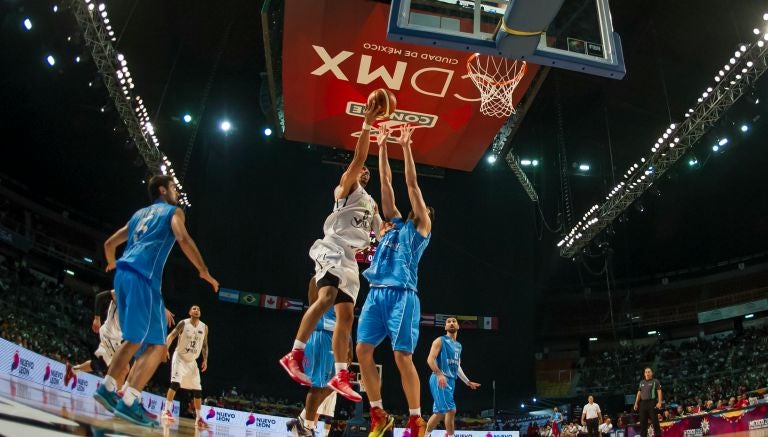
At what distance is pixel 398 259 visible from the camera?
5465 mm

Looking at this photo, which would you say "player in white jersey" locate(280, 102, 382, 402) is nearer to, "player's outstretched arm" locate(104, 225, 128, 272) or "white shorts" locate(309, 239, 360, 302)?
"white shorts" locate(309, 239, 360, 302)

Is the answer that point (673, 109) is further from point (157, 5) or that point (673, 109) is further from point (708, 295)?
point (157, 5)

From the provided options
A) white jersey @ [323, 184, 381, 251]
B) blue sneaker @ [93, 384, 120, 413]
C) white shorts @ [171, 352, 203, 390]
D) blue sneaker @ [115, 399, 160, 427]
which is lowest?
blue sneaker @ [115, 399, 160, 427]

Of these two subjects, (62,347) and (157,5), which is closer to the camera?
(157,5)

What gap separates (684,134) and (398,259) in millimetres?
13445

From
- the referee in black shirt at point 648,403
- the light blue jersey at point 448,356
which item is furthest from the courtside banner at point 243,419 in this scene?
the referee in black shirt at point 648,403

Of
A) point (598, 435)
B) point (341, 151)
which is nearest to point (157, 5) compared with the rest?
point (341, 151)

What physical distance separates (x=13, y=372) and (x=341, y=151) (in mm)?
12604

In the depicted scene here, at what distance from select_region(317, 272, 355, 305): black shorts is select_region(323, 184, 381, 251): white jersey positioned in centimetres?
34

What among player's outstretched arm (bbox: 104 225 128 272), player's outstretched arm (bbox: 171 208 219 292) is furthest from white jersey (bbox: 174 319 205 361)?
player's outstretched arm (bbox: 171 208 219 292)

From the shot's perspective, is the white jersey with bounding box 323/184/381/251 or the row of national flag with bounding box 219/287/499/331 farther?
the row of national flag with bounding box 219/287/499/331

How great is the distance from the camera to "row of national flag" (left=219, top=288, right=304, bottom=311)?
22250 mm

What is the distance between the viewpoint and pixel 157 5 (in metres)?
17.7

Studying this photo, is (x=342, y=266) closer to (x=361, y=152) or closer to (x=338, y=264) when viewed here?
(x=338, y=264)
